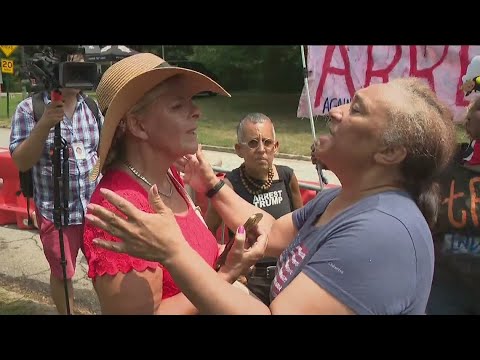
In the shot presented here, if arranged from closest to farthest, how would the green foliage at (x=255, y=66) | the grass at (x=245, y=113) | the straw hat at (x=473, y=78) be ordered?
the straw hat at (x=473, y=78)
the grass at (x=245, y=113)
the green foliage at (x=255, y=66)

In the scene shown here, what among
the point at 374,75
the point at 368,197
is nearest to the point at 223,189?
the point at 368,197

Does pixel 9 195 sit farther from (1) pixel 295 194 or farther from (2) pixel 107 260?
(2) pixel 107 260

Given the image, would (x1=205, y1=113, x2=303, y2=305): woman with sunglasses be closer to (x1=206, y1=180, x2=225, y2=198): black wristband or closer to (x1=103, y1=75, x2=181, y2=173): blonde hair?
(x1=206, y1=180, x2=225, y2=198): black wristband

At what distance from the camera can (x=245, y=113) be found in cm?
1827

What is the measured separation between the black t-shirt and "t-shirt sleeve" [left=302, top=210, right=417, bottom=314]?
1.76 m

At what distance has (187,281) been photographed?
1.25 metres

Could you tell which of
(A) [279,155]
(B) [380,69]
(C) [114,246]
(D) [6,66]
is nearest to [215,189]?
(C) [114,246]

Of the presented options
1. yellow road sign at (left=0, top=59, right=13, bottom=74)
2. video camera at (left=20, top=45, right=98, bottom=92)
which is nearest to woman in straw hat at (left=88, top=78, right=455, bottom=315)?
video camera at (left=20, top=45, right=98, bottom=92)

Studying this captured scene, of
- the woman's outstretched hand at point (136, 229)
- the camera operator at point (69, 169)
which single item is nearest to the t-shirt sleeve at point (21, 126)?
the camera operator at point (69, 169)

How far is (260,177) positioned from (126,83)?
1692 millimetres

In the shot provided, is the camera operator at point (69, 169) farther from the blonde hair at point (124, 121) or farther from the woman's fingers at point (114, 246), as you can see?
the woman's fingers at point (114, 246)

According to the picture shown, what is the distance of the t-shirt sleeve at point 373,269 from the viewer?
A: 4.10ft

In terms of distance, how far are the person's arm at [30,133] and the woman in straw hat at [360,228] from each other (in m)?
1.69

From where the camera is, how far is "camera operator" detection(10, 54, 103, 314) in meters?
3.06
